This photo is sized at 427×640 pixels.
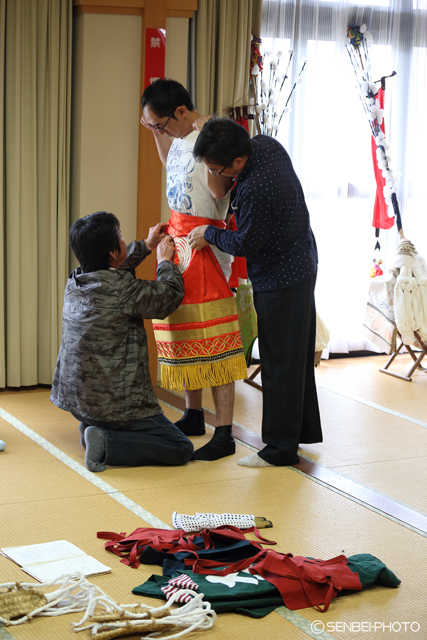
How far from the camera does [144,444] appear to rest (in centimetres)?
276

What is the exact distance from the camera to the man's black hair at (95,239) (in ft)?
9.01

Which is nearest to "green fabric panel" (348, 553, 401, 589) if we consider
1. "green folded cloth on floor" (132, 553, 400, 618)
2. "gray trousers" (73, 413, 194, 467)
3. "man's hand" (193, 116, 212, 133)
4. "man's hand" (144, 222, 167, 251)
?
"green folded cloth on floor" (132, 553, 400, 618)

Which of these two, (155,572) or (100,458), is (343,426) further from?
(155,572)

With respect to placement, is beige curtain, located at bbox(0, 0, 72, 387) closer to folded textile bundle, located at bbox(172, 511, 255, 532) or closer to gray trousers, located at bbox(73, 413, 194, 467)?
gray trousers, located at bbox(73, 413, 194, 467)

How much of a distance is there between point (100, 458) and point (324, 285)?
8.68 feet

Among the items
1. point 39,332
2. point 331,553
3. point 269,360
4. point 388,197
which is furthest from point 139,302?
point 388,197

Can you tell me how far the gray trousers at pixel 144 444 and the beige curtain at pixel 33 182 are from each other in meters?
1.23

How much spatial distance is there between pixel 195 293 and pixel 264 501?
0.89 metres

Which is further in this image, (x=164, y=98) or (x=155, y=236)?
(x=155, y=236)

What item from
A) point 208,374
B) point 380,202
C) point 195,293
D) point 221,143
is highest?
point 221,143

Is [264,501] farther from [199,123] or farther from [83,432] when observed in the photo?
[199,123]

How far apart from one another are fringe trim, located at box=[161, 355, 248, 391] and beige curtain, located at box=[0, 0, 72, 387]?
4.00ft

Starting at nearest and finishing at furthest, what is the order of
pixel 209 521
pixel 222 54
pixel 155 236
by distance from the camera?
pixel 209 521 < pixel 155 236 < pixel 222 54

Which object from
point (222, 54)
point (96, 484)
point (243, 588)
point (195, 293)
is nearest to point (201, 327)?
point (195, 293)
